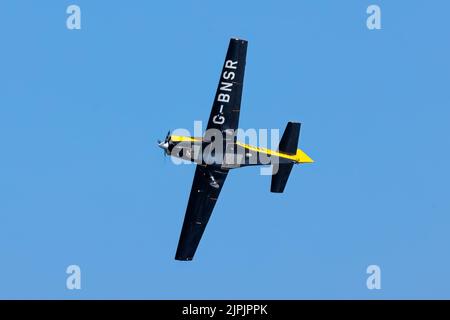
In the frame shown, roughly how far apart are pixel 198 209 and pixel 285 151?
595 centimetres

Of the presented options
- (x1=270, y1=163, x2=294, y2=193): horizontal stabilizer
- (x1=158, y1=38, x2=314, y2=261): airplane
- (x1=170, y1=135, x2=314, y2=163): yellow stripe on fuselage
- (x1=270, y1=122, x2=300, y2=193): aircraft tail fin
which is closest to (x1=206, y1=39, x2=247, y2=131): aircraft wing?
(x1=158, y1=38, x2=314, y2=261): airplane

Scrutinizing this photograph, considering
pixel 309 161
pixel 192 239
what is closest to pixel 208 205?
pixel 192 239

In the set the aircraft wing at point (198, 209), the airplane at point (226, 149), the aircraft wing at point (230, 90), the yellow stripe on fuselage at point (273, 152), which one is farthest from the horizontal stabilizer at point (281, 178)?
the aircraft wing at point (230, 90)

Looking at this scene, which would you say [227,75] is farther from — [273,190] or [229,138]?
[273,190]

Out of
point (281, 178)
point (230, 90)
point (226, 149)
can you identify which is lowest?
point (281, 178)

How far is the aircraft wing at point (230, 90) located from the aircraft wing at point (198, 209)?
335 centimetres

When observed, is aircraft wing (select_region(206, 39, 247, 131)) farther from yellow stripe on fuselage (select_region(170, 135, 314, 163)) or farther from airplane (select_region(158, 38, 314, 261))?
yellow stripe on fuselage (select_region(170, 135, 314, 163))

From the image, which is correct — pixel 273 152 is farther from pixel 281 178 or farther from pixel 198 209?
pixel 198 209

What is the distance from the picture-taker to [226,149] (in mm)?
55688

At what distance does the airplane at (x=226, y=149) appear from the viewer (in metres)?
54.3

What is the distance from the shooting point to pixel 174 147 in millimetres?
55000

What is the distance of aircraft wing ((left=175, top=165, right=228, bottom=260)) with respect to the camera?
5809cm

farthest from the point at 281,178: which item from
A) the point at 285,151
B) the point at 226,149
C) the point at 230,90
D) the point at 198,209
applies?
the point at 230,90

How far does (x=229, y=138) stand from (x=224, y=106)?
62.9 inches
